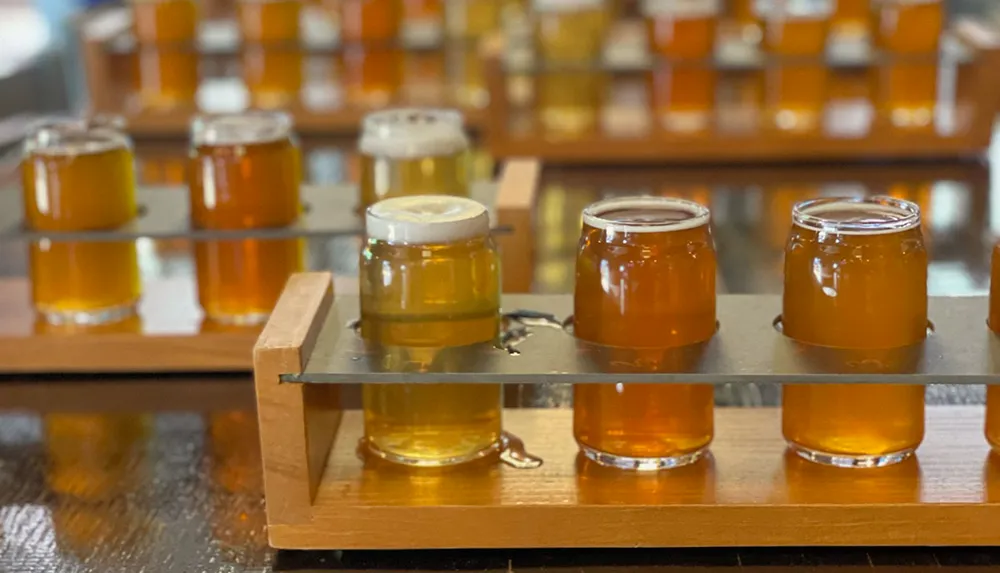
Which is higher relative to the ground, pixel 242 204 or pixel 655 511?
pixel 242 204

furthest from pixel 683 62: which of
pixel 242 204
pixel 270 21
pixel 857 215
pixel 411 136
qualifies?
pixel 857 215

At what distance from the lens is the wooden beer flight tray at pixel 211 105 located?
8.80ft

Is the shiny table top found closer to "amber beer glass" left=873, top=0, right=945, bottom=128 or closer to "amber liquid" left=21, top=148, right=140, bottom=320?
"amber liquid" left=21, top=148, right=140, bottom=320

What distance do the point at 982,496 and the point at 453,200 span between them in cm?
44

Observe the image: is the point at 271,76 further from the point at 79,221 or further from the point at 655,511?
the point at 655,511

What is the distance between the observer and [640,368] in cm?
101

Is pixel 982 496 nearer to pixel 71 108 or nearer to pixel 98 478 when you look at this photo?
pixel 98 478

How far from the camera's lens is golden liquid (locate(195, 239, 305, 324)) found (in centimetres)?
145

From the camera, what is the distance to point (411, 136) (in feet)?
4.81

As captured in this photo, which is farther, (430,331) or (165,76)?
(165,76)

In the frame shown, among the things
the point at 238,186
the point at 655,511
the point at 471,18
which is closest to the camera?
the point at 655,511

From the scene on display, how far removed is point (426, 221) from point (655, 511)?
0.86 feet

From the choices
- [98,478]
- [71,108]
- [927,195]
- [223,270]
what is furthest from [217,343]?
[71,108]

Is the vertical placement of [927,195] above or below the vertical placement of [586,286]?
below
